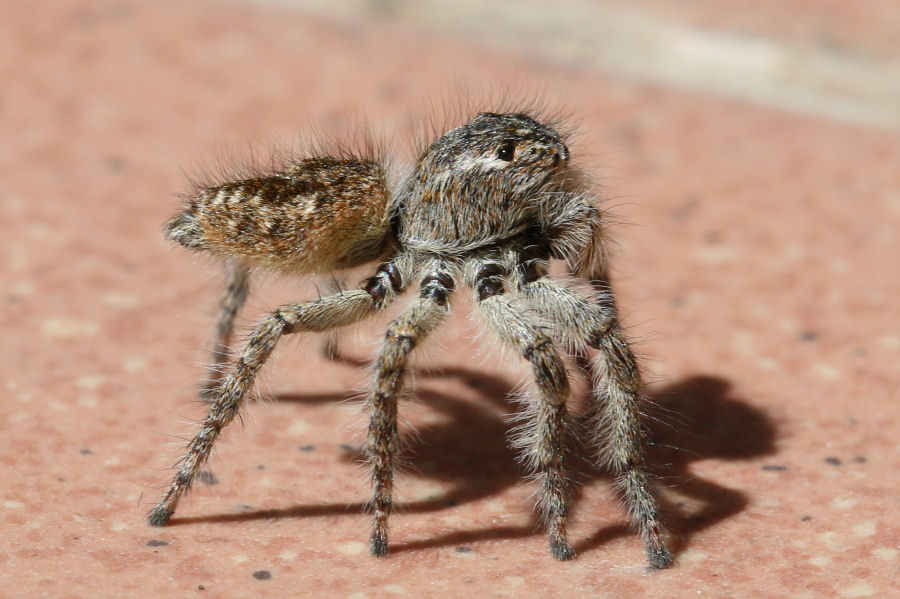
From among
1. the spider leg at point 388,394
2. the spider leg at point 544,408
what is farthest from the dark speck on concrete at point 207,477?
the spider leg at point 544,408

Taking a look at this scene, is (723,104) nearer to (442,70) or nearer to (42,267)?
(442,70)

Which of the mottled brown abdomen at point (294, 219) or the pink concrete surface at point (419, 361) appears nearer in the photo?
the pink concrete surface at point (419, 361)

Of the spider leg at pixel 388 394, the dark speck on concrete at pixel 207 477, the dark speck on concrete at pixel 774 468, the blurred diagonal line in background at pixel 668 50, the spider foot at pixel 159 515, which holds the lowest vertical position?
the dark speck on concrete at pixel 207 477

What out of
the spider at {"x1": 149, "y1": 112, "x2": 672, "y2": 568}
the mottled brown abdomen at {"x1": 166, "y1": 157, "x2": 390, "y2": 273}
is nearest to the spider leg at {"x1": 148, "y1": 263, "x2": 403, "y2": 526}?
the spider at {"x1": 149, "y1": 112, "x2": 672, "y2": 568}

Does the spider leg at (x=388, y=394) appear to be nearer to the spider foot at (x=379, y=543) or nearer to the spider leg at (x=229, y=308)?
the spider foot at (x=379, y=543)

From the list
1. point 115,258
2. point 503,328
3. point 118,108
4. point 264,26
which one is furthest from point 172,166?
point 503,328

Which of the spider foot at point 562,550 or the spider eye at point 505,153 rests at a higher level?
the spider eye at point 505,153
